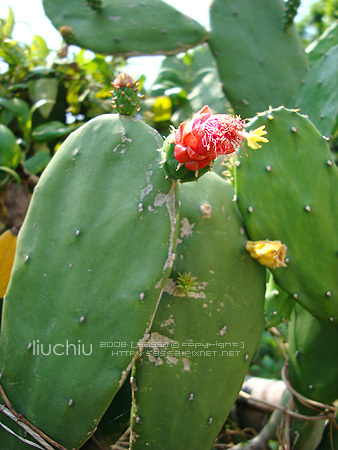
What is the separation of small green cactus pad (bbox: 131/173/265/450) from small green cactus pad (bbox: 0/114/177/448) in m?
0.10

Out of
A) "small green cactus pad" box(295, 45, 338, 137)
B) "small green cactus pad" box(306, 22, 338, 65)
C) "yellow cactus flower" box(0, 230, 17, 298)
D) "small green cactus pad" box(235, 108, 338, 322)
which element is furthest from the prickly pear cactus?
"small green cactus pad" box(306, 22, 338, 65)

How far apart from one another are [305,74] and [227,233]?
0.88 meters

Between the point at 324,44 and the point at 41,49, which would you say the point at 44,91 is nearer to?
the point at 41,49

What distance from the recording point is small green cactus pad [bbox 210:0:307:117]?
4.86 feet

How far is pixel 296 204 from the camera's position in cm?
93

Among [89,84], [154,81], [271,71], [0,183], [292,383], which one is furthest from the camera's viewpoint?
[154,81]

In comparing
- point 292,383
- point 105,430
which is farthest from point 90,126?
point 292,383

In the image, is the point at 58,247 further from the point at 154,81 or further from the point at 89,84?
the point at 154,81

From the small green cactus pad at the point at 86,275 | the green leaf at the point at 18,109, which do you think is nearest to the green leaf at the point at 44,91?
the green leaf at the point at 18,109

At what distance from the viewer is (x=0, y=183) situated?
1.35 meters

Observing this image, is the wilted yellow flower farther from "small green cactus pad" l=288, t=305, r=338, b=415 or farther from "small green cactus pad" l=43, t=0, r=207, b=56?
"small green cactus pad" l=43, t=0, r=207, b=56

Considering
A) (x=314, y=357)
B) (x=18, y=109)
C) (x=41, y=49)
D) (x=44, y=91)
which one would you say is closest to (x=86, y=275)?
(x=314, y=357)

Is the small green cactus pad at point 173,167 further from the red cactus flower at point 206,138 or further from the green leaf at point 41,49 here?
the green leaf at point 41,49

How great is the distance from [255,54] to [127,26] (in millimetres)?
440
